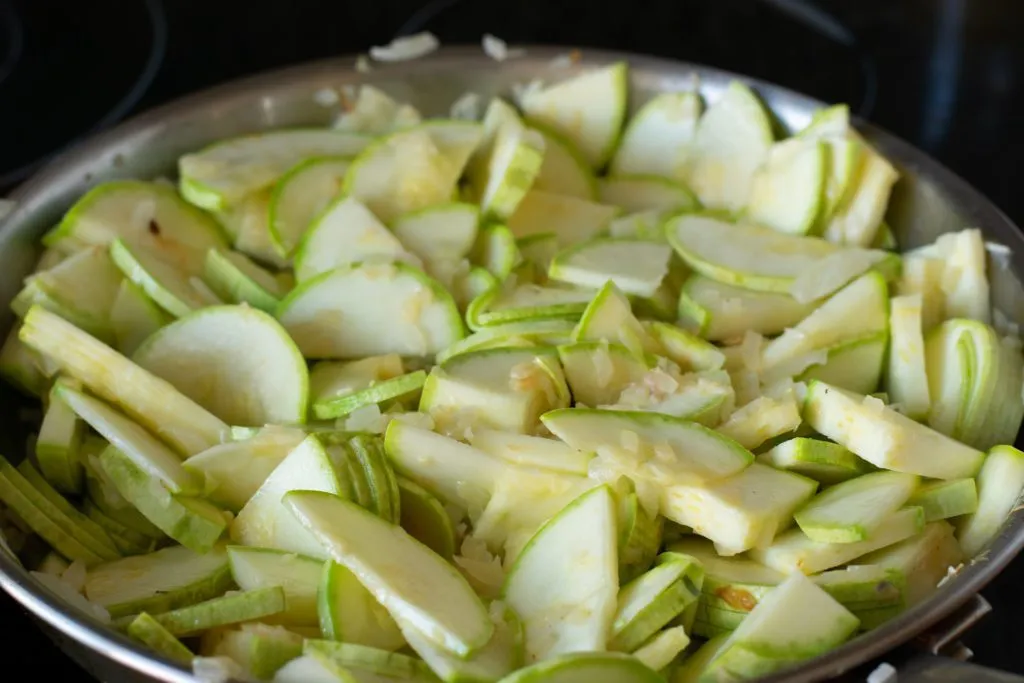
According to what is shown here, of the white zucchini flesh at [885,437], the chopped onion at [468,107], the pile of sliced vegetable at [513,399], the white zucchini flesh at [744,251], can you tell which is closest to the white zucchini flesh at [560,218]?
→ the pile of sliced vegetable at [513,399]

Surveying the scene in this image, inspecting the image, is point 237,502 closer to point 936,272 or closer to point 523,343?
point 523,343

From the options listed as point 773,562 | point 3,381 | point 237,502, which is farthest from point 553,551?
point 3,381

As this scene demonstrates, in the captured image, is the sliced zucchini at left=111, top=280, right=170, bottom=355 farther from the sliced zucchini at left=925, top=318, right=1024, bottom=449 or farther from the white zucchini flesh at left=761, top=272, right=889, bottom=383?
the sliced zucchini at left=925, top=318, right=1024, bottom=449

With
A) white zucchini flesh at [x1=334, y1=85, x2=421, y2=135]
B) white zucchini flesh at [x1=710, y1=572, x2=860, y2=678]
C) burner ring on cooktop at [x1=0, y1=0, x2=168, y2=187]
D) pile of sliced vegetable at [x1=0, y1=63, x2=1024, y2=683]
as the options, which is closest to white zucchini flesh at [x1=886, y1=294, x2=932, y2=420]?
pile of sliced vegetable at [x1=0, y1=63, x2=1024, y2=683]

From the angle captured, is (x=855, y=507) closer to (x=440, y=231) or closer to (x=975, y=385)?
(x=975, y=385)

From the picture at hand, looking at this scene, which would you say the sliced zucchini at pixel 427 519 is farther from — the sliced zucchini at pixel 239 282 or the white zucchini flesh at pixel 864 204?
the white zucchini flesh at pixel 864 204
